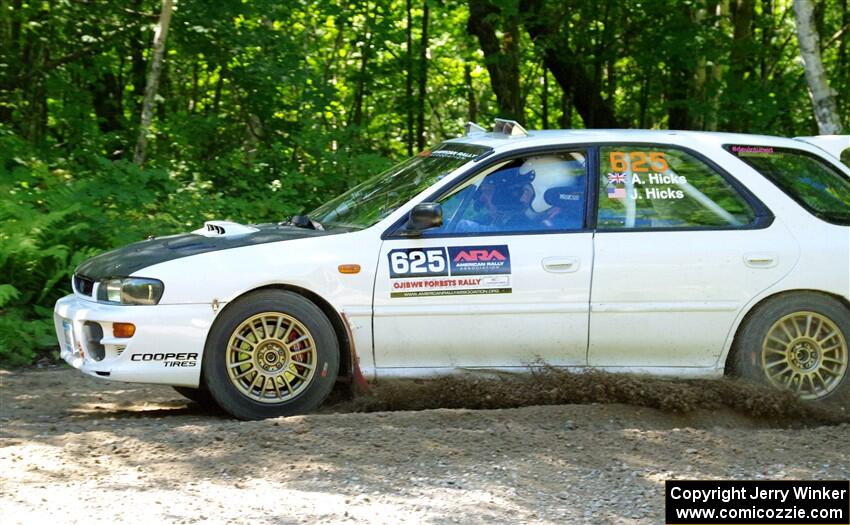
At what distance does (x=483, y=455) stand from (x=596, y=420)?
108 cm

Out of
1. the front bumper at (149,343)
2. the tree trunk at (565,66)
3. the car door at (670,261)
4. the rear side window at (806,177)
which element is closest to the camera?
the front bumper at (149,343)

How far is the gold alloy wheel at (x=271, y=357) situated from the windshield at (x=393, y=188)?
808 millimetres

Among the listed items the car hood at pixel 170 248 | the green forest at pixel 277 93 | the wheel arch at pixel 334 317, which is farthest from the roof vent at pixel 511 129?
the green forest at pixel 277 93

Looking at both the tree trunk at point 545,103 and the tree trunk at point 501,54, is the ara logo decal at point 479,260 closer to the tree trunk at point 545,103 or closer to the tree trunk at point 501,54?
the tree trunk at point 501,54

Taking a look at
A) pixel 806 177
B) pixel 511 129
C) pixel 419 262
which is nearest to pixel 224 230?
pixel 419 262

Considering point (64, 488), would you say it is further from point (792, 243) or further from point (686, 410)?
point (792, 243)

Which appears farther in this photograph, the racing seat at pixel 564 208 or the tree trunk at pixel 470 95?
the tree trunk at pixel 470 95

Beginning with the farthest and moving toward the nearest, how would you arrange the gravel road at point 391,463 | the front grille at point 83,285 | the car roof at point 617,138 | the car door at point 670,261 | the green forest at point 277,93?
the green forest at point 277,93 → the car roof at point 617,138 → the car door at point 670,261 → the front grille at point 83,285 → the gravel road at point 391,463

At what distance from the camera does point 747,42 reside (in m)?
16.8

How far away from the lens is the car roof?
22.3ft

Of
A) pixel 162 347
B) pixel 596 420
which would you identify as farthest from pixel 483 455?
pixel 162 347

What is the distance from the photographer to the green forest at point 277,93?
10.7 m

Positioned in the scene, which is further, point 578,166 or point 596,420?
point 578,166
